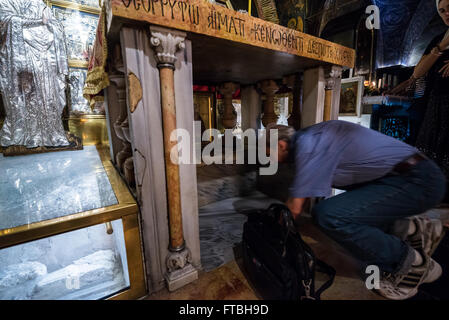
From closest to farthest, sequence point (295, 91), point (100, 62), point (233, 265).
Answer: point (100, 62) → point (233, 265) → point (295, 91)

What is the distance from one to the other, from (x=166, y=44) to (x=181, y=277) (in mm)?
1485

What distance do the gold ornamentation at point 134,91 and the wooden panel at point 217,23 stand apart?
0.29m

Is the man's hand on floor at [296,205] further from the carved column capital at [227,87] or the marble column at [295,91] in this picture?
the carved column capital at [227,87]

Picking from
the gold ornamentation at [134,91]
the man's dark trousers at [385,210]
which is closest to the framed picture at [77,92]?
the gold ornamentation at [134,91]

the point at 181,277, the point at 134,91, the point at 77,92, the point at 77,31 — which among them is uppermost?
the point at 77,31

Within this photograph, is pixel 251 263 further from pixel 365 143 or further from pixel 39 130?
pixel 39 130

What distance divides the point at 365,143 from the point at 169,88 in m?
1.29

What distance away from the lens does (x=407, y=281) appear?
1.31 m

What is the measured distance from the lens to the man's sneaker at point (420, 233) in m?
1.52

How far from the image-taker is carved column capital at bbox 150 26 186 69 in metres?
1.14

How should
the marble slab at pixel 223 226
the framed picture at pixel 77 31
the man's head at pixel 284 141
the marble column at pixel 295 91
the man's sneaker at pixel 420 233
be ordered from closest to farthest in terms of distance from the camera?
the man's head at pixel 284 141, the man's sneaker at pixel 420 233, the marble slab at pixel 223 226, the marble column at pixel 295 91, the framed picture at pixel 77 31

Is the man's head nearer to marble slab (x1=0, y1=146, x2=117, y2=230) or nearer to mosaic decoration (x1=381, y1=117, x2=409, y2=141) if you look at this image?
marble slab (x1=0, y1=146, x2=117, y2=230)

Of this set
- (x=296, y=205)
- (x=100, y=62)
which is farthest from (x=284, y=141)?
(x=100, y=62)

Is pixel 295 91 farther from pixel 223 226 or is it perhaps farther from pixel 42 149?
pixel 42 149
